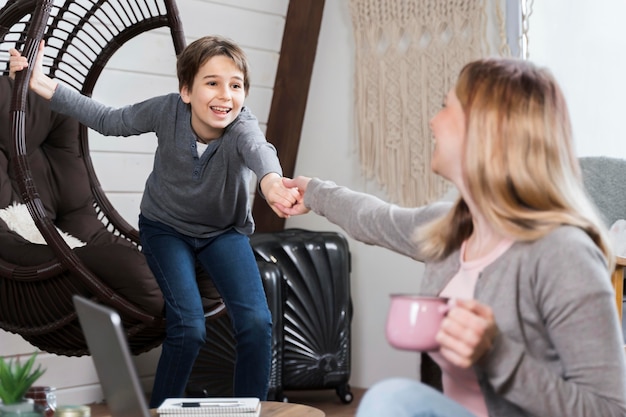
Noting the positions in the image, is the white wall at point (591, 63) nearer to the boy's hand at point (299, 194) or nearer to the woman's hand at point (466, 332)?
the boy's hand at point (299, 194)

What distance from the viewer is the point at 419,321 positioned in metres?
1.18

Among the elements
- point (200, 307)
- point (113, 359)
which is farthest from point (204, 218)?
point (113, 359)

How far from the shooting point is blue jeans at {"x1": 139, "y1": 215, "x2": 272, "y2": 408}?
99.0 inches

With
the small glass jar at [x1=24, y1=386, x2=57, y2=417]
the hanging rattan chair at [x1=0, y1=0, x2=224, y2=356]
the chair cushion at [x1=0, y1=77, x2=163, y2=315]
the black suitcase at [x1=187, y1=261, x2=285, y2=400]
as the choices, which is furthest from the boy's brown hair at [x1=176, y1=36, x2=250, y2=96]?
the small glass jar at [x1=24, y1=386, x2=57, y2=417]

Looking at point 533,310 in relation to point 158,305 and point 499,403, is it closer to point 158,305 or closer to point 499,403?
point 499,403

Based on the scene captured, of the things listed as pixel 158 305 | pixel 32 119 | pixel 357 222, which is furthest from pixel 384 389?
pixel 32 119

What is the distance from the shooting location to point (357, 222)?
1707 millimetres

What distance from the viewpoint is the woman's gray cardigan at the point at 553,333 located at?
1.21 m

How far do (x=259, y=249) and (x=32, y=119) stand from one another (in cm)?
102

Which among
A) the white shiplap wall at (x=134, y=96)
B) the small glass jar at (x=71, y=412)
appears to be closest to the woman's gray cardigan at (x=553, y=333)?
the small glass jar at (x=71, y=412)

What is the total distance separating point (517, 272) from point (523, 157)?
157mm

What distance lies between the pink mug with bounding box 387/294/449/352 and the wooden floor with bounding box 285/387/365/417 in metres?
2.40

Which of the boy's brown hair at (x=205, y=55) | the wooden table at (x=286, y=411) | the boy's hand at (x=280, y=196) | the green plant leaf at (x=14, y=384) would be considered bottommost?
the wooden table at (x=286, y=411)

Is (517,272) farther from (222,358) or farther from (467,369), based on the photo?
(222,358)
